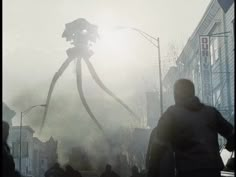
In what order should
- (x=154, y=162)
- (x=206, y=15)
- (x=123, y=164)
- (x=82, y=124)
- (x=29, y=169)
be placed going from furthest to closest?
(x=82, y=124) < (x=123, y=164) < (x=29, y=169) < (x=206, y=15) < (x=154, y=162)

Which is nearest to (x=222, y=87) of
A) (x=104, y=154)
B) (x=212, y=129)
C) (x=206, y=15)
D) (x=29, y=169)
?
(x=206, y=15)

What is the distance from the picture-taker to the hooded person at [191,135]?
4469 mm

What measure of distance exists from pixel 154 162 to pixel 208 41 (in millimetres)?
32592

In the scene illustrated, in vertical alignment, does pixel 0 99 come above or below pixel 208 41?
below

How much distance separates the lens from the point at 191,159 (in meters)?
4.47

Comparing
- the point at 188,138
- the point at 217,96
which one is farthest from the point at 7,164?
the point at 217,96

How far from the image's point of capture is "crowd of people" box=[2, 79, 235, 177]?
4.39m

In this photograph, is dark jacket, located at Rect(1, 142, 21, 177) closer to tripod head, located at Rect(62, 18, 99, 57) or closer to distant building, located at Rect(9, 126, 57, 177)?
tripod head, located at Rect(62, 18, 99, 57)

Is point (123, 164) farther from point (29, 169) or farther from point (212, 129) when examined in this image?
point (212, 129)

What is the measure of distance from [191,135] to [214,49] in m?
33.3

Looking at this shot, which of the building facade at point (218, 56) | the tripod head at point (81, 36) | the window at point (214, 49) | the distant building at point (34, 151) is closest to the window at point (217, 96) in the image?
the building facade at point (218, 56)

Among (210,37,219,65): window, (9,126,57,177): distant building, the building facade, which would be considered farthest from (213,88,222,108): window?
(9,126,57,177): distant building

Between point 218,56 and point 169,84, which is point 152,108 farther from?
point 218,56

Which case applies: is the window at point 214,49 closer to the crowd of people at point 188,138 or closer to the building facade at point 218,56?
the building facade at point 218,56
